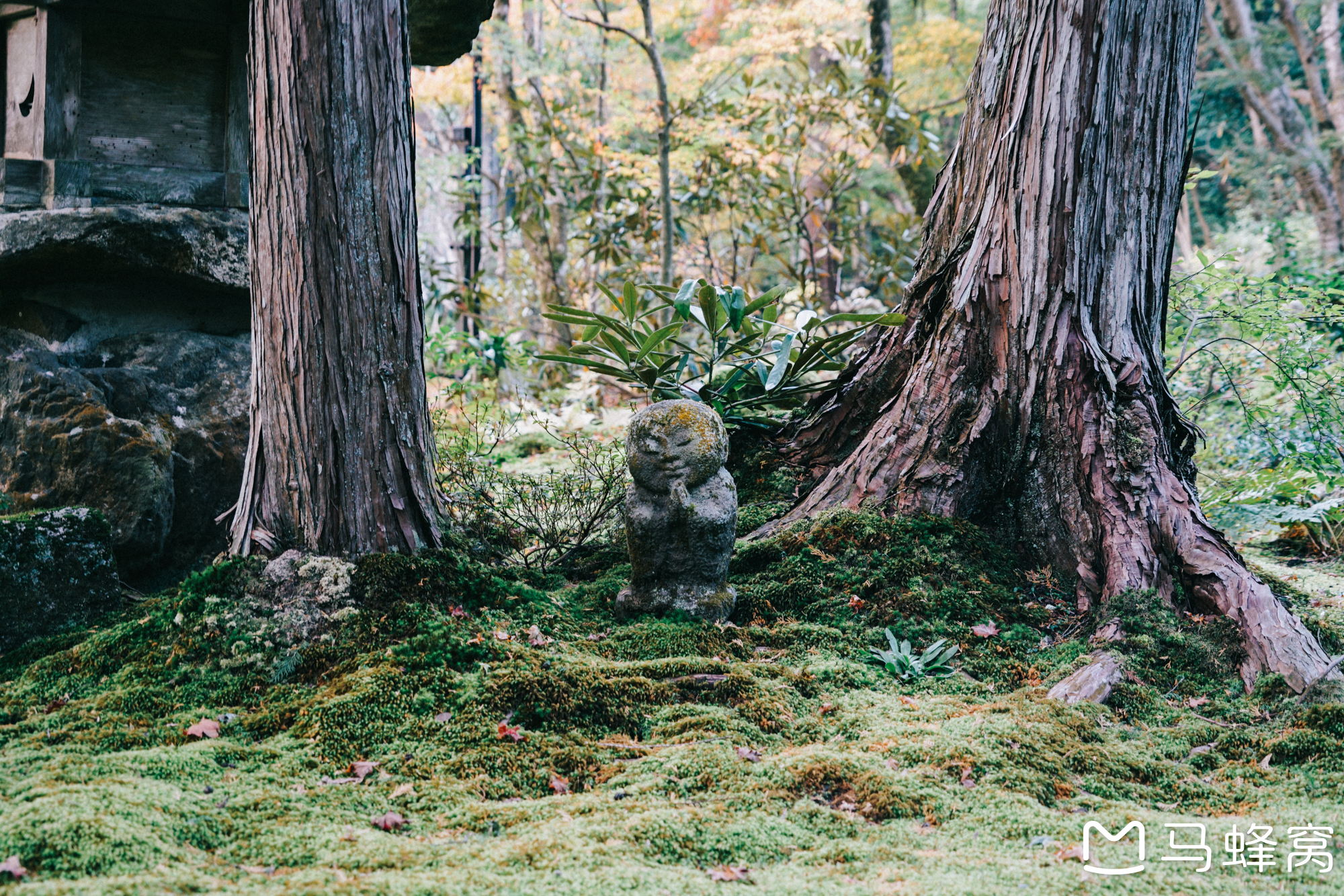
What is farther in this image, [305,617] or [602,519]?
[602,519]

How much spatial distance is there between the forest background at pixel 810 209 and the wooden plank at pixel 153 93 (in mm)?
2226

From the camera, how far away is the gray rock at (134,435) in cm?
403

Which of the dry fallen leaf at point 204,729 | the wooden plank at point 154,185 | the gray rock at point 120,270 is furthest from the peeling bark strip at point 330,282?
the wooden plank at point 154,185

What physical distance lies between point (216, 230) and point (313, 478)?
1.97 metres

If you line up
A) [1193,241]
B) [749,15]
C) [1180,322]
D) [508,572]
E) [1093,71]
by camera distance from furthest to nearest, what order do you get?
[1193,241], [749,15], [1180,322], [1093,71], [508,572]

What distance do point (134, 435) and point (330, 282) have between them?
4.92 feet

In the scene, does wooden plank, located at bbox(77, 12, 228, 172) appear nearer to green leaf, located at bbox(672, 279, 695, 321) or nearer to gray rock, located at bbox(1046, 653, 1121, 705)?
green leaf, located at bbox(672, 279, 695, 321)

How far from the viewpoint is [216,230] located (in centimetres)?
464

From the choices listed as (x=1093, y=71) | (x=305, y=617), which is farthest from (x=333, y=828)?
(x=1093, y=71)

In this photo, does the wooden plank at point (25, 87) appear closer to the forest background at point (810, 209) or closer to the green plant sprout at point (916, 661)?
the forest background at point (810, 209)

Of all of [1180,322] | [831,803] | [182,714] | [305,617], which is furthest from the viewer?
[1180,322]

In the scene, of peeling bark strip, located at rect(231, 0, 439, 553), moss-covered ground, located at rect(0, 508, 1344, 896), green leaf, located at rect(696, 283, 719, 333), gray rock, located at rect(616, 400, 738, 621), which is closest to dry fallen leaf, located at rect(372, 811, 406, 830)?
moss-covered ground, located at rect(0, 508, 1344, 896)

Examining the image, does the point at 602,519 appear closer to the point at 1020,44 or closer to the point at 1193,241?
the point at 1020,44

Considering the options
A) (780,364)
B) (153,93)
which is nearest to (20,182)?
(153,93)
